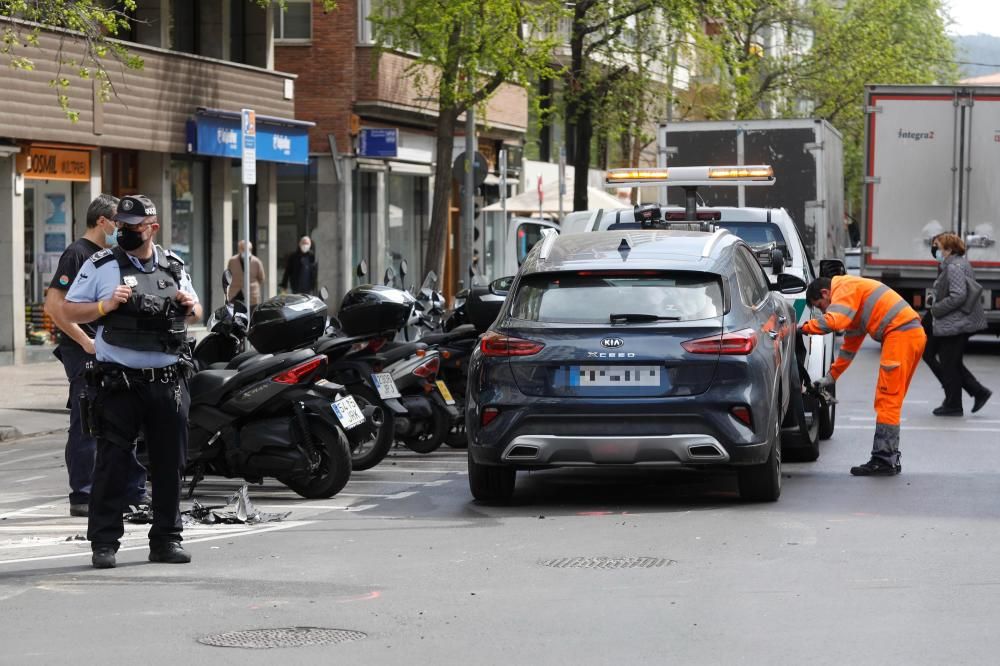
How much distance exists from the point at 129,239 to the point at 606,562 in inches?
105

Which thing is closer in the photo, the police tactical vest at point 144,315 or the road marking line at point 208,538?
the police tactical vest at point 144,315

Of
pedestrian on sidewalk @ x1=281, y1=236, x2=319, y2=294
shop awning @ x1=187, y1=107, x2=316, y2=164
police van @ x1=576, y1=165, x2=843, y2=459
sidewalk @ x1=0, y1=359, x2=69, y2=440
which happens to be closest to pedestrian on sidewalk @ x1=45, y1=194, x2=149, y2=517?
sidewalk @ x1=0, y1=359, x2=69, y2=440

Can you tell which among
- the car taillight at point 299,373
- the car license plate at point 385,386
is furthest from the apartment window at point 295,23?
the car taillight at point 299,373

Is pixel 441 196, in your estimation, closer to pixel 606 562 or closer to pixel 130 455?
pixel 130 455

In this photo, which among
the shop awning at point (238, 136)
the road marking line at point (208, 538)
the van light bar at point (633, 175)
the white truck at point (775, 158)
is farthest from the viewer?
the shop awning at point (238, 136)

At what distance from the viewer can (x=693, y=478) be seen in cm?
1220

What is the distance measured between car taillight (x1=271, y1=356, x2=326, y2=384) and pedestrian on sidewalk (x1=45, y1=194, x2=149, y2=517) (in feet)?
3.22

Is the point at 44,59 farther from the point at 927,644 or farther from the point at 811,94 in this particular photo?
the point at 811,94

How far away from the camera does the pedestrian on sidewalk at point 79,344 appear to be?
1046 cm

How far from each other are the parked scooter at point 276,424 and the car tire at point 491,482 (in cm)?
83

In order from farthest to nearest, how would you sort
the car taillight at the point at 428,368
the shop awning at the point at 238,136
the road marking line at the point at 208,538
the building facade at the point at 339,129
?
the building facade at the point at 339,129 → the shop awning at the point at 238,136 → the car taillight at the point at 428,368 → the road marking line at the point at 208,538

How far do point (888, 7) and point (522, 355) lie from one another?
1697 inches

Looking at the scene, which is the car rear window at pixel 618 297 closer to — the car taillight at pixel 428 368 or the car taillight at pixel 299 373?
the car taillight at pixel 299 373

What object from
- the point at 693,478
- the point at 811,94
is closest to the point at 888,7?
the point at 811,94
